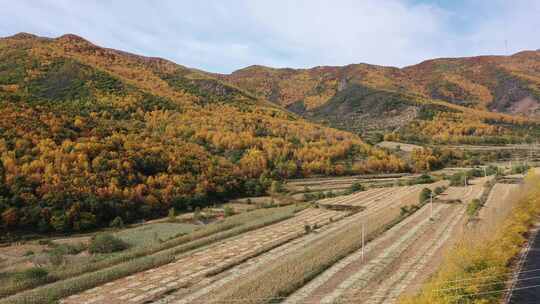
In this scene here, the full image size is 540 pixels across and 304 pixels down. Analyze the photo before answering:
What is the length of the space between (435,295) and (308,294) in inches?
314

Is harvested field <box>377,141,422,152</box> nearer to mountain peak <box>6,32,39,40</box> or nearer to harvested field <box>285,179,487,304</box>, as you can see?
harvested field <box>285,179,487,304</box>

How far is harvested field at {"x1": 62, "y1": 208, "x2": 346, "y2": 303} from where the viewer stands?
81.0ft

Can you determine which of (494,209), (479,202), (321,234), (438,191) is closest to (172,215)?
(321,234)

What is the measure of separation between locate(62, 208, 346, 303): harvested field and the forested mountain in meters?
22.7

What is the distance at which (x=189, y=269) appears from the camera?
30.4m

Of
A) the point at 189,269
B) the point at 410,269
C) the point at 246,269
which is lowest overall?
the point at 410,269

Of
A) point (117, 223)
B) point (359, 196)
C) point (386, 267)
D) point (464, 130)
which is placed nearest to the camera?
point (386, 267)

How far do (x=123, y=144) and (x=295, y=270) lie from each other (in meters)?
54.7

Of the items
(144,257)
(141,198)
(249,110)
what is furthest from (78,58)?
(144,257)

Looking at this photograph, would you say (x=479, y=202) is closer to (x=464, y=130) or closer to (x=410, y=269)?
(x=410, y=269)

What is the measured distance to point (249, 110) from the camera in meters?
157

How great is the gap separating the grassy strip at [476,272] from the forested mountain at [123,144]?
43.2 meters

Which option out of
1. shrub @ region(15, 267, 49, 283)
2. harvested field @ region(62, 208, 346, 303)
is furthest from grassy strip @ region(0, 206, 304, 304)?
shrub @ region(15, 267, 49, 283)

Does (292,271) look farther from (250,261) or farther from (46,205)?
(46,205)
